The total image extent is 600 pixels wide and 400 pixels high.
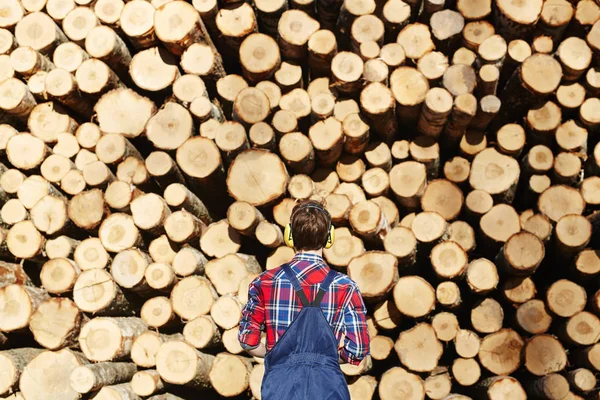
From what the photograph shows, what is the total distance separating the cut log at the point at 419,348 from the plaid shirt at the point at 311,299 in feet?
3.88

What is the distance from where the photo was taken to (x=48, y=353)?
11.8ft

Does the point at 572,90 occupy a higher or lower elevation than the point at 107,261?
higher

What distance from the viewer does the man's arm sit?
2559mm

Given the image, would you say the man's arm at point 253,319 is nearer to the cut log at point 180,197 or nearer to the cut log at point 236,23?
the cut log at point 180,197

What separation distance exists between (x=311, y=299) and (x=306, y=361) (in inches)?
11.2

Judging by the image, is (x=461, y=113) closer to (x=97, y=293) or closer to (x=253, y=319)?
(x=253, y=319)

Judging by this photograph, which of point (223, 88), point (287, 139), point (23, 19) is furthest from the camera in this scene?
point (23, 19)

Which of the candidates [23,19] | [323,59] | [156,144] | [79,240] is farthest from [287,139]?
[23,19]

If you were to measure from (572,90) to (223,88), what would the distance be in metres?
2.91

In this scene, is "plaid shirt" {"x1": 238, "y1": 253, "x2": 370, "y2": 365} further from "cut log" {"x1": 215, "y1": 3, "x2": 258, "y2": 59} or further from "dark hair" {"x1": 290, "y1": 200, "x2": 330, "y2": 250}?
"cut log" {"x1": 215, "y1": 3, "x2": 258, "y2": 59}

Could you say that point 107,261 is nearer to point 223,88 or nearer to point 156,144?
point 156,144

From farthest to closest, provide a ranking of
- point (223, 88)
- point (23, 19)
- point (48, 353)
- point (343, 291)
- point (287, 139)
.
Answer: point (23, 19)
point (223, 88)
point (287, 139)
point (48, 353)
point (343, 291)

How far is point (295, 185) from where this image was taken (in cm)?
406

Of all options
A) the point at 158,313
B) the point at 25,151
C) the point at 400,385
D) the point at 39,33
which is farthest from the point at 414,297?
the point at 39,33
